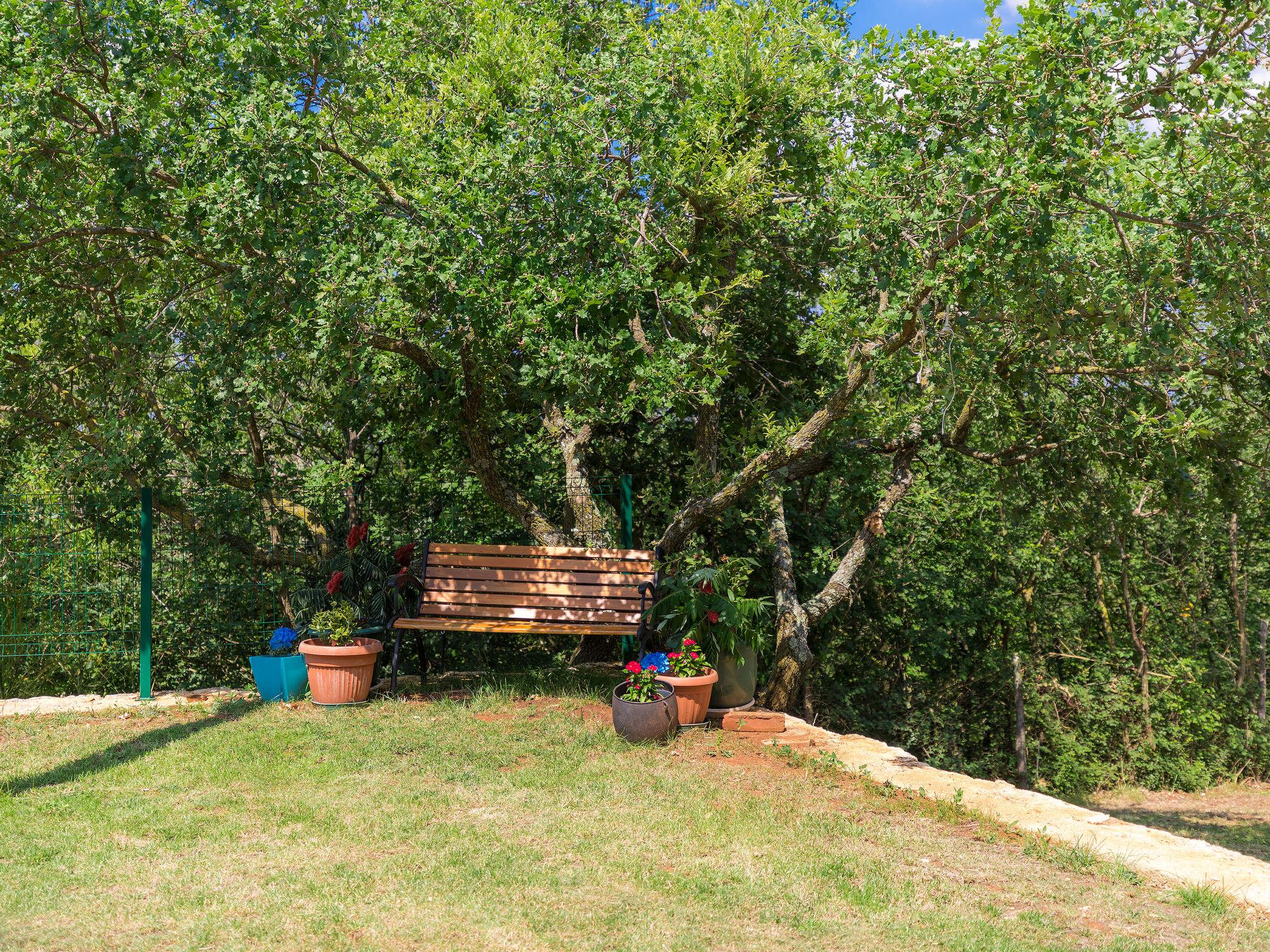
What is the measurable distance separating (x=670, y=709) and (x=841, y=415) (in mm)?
2553

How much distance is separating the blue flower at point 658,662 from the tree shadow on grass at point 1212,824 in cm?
535

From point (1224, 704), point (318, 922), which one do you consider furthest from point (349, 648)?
point (1224, 704)

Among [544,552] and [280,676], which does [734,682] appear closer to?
[544,552]

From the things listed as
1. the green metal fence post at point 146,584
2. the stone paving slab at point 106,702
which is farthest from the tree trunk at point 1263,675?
the green metal fence post at point 146,584

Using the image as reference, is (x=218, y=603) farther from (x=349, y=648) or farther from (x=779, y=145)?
(x=779, y=145)


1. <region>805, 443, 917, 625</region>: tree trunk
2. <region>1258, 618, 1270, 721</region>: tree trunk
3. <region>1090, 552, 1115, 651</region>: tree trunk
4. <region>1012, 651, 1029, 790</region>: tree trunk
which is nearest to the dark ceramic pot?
<region>805, 443, 917, 625</region>: tree trunk

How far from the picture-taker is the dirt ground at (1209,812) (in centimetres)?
977

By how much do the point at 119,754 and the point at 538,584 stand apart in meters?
3.16

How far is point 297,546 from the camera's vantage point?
29.5 feet

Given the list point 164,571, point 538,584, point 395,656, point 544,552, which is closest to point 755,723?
point 538,584

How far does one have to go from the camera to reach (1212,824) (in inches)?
431

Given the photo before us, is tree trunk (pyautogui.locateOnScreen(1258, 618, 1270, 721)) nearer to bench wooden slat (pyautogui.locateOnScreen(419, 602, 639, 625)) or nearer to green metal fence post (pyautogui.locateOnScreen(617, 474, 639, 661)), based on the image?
green metal fence post (pyautogui.locateOnScreen(617, 474, 639, 661))

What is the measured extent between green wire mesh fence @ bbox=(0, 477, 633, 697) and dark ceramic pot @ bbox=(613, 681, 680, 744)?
2624mm

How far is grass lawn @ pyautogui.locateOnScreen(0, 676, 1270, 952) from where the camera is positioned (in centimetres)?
351
